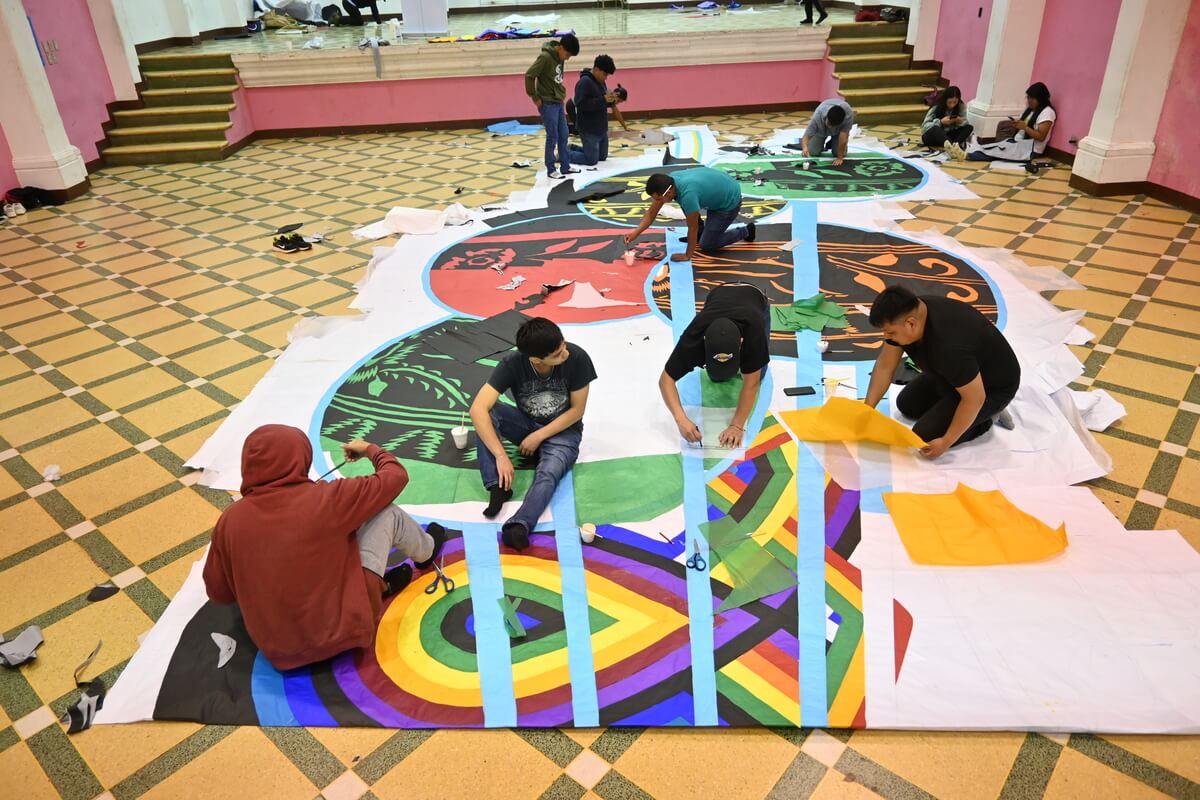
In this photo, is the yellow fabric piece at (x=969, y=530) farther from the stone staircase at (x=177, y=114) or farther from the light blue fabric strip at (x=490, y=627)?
the stone staircase at (x=177, y=114)

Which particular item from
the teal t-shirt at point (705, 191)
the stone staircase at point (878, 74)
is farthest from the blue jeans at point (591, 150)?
the stone staircase at point (878, 74)

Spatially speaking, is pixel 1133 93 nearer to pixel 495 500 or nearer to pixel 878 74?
pixel 878 74

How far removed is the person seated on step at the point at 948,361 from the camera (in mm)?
2916

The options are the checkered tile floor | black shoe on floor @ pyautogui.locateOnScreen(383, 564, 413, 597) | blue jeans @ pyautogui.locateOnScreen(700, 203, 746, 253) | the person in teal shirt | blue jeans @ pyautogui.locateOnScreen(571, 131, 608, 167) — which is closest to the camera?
the checkered tile floor

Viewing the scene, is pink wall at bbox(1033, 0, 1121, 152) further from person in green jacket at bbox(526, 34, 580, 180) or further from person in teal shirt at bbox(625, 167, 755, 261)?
person in green jacket at bbox(526, 34, 580, 180)

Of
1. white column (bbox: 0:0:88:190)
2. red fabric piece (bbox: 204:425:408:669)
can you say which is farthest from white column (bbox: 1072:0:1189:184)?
white column (bbox: 0:0:88:190)

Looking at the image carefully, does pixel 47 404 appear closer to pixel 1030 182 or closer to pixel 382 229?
pixel 382 229

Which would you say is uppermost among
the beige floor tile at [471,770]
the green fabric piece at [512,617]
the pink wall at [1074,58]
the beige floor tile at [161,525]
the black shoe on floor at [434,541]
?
the pink wall at [1074,58]

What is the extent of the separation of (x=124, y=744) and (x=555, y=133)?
22.5 ft

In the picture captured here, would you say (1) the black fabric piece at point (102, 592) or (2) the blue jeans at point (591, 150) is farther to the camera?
(2) the blue jeans at point (591, 150)

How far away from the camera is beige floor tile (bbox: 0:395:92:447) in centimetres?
386

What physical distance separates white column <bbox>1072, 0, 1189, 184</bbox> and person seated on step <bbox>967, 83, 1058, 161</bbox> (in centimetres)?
88

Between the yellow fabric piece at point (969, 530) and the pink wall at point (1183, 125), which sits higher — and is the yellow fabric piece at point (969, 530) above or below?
below

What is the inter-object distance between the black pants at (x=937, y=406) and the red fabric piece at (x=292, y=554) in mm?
2365
